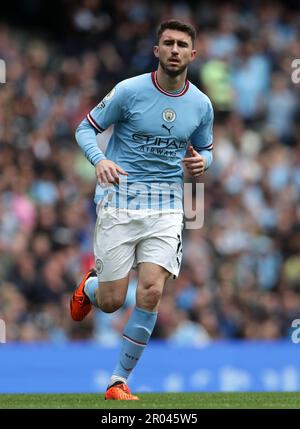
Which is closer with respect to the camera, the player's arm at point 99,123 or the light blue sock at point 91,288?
the player's arm at point 99,123

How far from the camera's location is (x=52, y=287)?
1459 cm

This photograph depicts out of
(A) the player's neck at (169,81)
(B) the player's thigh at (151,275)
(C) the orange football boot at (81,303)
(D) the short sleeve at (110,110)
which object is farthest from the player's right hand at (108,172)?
(C) the orange football boot at (81,303)

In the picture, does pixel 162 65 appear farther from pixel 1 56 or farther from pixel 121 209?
pixel 1 56

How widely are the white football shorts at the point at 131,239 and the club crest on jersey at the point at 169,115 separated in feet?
2.24

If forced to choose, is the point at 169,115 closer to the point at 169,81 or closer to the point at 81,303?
the point at 169,81

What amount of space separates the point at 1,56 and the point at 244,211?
13.8 feet

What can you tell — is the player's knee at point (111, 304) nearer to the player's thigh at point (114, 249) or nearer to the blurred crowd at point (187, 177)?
the player's thigh at point (114, 249)

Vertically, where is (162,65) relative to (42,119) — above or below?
below

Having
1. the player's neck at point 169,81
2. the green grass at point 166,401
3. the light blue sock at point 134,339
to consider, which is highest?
the player's neck at point 169,81

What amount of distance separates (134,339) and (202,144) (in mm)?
1555

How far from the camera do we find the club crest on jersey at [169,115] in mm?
8961

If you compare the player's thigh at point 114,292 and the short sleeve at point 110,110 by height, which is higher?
the short sleeve at point 110,110
